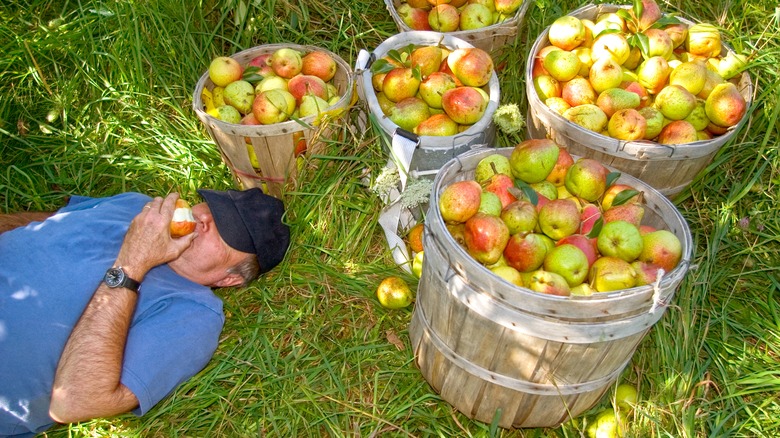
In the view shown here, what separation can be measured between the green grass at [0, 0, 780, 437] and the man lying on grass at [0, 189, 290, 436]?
281mm

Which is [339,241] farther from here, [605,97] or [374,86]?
[605,97]

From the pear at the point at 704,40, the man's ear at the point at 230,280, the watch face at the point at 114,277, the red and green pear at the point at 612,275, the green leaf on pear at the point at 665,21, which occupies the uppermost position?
the green leaf on pear at the point at 665,21

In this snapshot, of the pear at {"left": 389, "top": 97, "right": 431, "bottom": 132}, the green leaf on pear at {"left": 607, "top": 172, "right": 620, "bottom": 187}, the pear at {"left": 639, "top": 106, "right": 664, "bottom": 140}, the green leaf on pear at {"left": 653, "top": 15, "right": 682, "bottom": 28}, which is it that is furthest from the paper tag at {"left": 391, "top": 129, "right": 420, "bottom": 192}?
the green leaf on pear at {"left": 653, "top": 15, "right": 682, "bottom": 28}

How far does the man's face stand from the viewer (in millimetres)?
2818

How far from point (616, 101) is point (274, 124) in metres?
1.68

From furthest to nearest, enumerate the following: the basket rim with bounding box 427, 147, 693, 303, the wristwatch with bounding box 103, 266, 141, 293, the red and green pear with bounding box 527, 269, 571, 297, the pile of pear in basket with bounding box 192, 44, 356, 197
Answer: the pile of pear in basket with bounding box 192, 44, 356, 197
the wristwatch with bounding box 103, 266, 141, 293
the red and green pear with bounding box 527, 269, 571, 297
the basket rim with bounding box 427, 147, 693, 303

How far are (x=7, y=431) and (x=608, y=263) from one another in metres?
2.52

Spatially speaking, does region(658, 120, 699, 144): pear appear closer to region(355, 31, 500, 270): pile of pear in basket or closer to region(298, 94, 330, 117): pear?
region(355, 31, 500, 270): pile of pear in basket

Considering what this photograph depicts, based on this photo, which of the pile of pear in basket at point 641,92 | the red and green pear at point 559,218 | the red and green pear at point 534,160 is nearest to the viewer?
the red and green pear at point 559,218

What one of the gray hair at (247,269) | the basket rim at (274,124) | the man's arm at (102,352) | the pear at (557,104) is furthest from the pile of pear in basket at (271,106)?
the pear at (557,104)

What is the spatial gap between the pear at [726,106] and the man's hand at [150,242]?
101 inches

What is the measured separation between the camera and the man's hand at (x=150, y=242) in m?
2.56

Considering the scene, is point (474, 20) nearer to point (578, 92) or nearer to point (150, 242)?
point (578, 92)

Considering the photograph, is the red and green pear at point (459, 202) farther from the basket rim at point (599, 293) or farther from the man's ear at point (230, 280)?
the man's ear at point (230, 280)
